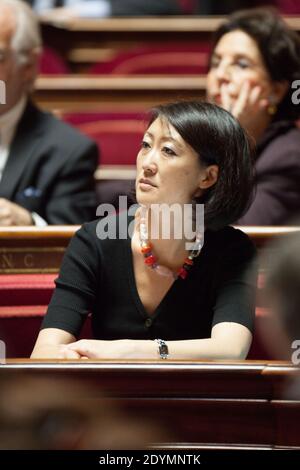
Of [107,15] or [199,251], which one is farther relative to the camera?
[107,15]

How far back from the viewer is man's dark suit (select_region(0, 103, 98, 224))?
1081mm

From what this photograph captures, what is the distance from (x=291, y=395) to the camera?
1.96ft

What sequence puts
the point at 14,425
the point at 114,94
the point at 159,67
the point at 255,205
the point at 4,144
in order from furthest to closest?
the point at 159,67, the point at 114,94, the point at 4,144, the point at 255,205, the point at 14,425

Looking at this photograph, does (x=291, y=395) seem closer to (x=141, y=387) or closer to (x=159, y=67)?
(x=141, y=387)

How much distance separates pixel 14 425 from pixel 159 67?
107 cm

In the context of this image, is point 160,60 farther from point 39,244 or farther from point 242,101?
point 39,244

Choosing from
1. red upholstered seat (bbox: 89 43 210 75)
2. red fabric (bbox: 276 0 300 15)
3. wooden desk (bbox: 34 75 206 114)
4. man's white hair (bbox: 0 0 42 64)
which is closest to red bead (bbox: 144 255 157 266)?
man's white hair (bbox: 0 0 42 64)

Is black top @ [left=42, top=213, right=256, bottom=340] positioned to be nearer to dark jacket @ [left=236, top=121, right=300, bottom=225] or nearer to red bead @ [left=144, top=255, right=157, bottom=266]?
red bead @ [left=144, top=255, right=157, bottom=266]

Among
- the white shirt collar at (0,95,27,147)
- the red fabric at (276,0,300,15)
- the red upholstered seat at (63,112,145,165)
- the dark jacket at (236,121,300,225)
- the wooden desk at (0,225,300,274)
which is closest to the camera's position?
the wooden desk at (0,225,300,274)

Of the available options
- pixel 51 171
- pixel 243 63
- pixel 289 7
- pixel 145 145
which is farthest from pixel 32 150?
pixel 289 7

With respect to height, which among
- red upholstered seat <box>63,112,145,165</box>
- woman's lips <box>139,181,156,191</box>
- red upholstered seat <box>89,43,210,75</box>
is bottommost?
woman's lips <box>139,181,156,191</box>

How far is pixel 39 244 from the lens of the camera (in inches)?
35.2

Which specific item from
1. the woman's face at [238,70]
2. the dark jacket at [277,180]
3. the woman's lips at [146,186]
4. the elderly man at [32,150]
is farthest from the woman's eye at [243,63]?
the woman's lips at [146,186]

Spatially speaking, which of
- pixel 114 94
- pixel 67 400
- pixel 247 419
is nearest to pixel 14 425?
pixel 67 400
